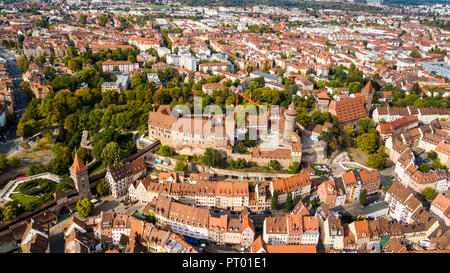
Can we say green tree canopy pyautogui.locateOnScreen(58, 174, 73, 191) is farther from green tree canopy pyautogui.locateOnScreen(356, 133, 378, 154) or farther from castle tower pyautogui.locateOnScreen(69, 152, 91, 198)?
green tree canopy pyautogui.locateOnScreen(356, 133, 378, 154)

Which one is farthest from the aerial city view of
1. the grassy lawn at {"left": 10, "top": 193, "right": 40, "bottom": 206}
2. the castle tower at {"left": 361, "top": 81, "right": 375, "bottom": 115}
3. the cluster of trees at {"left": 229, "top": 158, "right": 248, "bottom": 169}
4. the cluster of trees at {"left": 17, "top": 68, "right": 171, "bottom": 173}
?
the cluster of trees at {"left": 229, "top": 158, "right": 248, "bottom": 169}

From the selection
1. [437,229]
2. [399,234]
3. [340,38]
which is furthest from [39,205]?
[340,38]

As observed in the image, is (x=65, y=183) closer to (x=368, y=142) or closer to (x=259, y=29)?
(x=368, y=142)

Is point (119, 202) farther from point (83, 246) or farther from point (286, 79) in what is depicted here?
point (286, 79)

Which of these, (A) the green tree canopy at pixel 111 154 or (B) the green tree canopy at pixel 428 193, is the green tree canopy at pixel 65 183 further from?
(B) the green tree canopy at pixel 428 193

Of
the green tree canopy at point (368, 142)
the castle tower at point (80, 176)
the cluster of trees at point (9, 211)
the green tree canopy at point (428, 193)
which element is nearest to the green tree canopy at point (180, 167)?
the castle tower at point (80, 176)

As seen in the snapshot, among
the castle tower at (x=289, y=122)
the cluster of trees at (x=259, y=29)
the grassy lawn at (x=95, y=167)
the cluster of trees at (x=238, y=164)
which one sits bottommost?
the grassy lawn at (x=95, y=167)

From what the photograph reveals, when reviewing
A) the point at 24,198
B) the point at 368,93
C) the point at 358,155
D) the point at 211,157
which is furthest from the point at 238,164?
the point at 368,93
